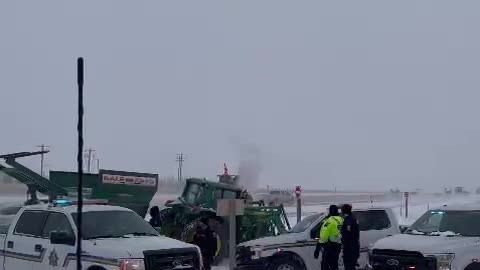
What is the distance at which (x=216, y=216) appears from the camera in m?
17.8

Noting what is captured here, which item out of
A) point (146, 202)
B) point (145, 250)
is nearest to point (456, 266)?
point (145, 250)

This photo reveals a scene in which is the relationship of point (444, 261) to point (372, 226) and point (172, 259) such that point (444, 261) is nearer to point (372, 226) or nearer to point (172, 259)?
point (172, 259)

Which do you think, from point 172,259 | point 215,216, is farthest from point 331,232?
point 215,216

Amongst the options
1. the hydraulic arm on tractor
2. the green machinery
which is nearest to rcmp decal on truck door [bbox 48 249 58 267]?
the hydraulic arm on tractor

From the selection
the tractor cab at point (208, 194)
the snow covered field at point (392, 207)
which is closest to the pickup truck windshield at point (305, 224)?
the snow covered field at point (392, 207)

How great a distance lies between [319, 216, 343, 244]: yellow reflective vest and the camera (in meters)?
13.6

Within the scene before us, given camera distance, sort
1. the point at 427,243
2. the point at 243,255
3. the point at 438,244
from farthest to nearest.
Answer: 1. the point at 243,255
2. the point at 427,243
3. the point at 438,244

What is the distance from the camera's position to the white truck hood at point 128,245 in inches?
395

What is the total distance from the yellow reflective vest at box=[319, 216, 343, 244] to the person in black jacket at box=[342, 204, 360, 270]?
0.09 m

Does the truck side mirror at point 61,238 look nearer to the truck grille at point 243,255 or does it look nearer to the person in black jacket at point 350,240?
the truck grille at point 243,255

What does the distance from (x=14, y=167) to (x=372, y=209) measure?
919cm

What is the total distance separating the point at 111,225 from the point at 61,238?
44.0 inches

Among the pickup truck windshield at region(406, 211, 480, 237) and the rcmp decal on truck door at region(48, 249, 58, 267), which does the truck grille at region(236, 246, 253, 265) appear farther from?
the rcmp decal on truck door at region(48, 249, 58, 267)

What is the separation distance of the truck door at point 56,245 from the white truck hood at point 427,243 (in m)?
4.91
